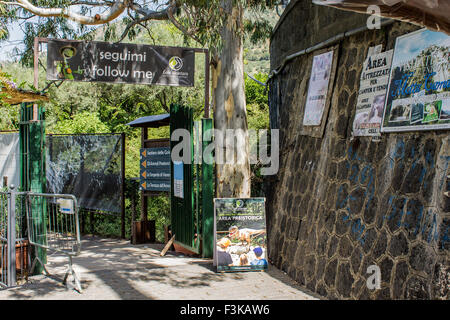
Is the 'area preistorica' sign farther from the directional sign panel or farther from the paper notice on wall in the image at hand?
the paper notice on wall

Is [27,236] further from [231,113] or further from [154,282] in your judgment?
[231,113]

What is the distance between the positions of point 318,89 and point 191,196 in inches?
114

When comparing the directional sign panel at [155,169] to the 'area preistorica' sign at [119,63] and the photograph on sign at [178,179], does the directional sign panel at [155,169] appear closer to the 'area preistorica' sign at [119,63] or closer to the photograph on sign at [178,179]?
the photograph on sign at [178,179]

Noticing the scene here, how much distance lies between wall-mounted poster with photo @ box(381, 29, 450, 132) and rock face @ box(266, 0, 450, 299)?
119 mm

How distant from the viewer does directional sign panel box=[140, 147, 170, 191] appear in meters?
10.0

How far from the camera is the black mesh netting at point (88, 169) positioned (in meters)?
11.4

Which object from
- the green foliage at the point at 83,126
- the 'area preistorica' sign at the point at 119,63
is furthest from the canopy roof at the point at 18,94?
the green foliage at the point at 83,126

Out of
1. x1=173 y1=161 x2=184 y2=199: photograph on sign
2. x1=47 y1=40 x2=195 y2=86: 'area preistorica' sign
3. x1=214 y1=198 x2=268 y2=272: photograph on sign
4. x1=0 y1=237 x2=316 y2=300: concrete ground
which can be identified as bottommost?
x1=0 y1=237 x2=316 y2=300: concrete ground

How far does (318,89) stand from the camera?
750 cm

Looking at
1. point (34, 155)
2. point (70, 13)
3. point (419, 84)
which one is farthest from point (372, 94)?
point (70, 13)

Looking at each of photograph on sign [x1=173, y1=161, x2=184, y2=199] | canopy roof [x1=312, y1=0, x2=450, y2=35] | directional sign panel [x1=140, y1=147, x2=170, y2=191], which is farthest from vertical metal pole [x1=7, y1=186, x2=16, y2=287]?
canopy roof [x1=312, y1=0, x2=450, y2=35]

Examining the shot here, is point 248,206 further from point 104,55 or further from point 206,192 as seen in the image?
point 104,55

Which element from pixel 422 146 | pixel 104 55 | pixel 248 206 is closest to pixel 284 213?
pixel 248 206

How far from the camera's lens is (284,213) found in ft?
26.7
